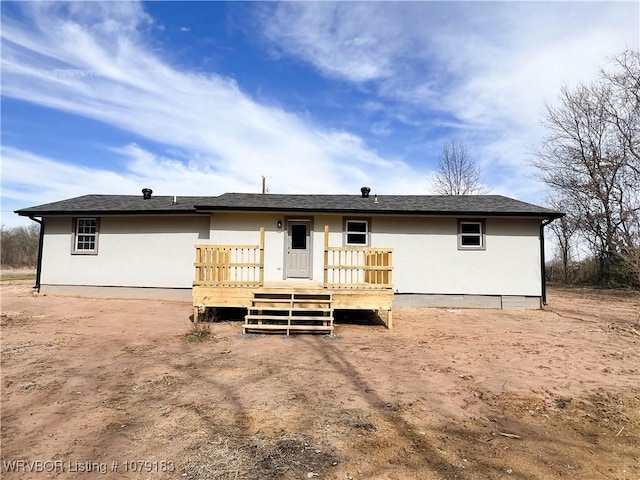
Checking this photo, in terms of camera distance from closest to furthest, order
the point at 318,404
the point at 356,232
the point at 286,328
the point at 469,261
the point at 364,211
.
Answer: the point at 318,404
the point at 286,328
the point at 364,211
the point at 469,261
the point at 356,232

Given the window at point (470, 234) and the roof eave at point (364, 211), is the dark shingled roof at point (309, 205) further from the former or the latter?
the window at point (470, 234)

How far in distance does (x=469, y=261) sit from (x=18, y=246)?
40.1 m

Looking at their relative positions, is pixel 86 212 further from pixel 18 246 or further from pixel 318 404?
pixel 18 246

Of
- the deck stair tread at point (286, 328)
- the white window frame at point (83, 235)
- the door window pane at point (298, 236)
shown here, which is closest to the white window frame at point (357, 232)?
the door window pane at point (298, 236)

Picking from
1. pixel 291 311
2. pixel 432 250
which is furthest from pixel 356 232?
pixel 291 311

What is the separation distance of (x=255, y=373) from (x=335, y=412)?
1643 millimetres

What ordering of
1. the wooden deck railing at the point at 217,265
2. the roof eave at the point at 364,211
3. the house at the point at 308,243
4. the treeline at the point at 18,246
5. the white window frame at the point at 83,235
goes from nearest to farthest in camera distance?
the wooden deck railing at the point at 217,265 < the roof eave at the point at 364,211 < the house at the point at 308,243 < the white window frame at the point at 83,235 < the treeline at the point at 18,246

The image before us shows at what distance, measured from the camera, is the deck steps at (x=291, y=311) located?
7.30 meters

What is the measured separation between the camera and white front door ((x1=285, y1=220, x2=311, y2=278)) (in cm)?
1088

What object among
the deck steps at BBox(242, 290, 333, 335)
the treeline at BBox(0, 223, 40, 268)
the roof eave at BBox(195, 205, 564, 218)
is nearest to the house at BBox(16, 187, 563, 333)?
the roof eave at BBox(195, 205, 564, 218)

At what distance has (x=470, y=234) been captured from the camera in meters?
10.9

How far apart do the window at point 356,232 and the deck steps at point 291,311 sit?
332 centimetres

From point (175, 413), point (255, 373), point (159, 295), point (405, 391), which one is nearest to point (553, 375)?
point (405, 391)

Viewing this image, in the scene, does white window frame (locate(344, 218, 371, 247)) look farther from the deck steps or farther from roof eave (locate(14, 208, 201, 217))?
roof eave (locate(14, 208, 201, 217))
